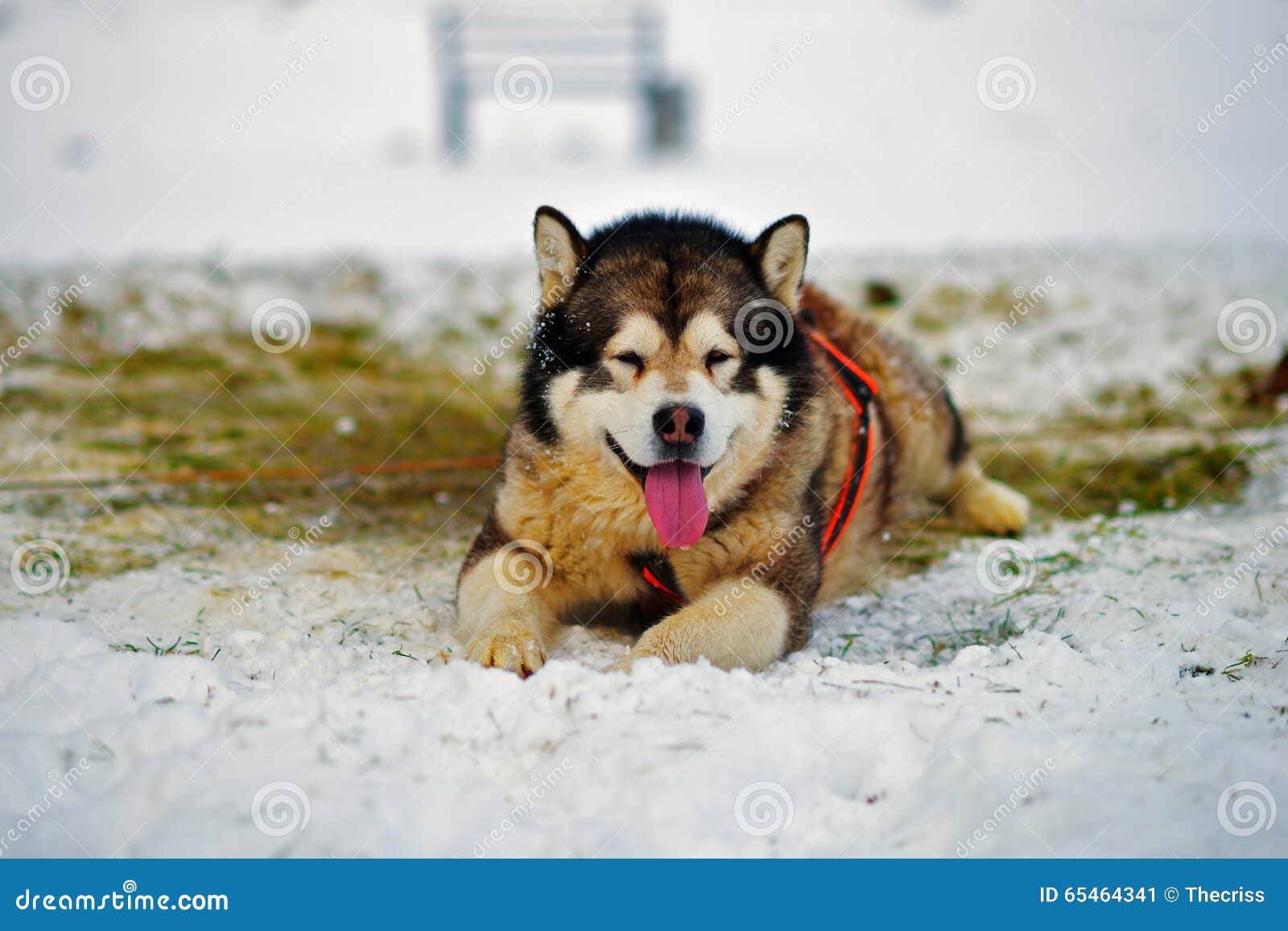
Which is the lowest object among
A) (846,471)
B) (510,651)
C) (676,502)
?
(510,651)

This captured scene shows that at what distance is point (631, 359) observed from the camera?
336 centimetres

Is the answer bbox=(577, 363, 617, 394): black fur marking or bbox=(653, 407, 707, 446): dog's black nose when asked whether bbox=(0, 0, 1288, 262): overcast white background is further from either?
bbox=(653, 407, 707, 446): dog's black nose

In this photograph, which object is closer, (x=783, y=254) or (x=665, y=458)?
(x=665, y=458)

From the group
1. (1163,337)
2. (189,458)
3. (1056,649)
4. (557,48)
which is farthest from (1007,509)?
(557,48)

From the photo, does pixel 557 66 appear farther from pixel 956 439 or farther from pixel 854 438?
pixel 854 438

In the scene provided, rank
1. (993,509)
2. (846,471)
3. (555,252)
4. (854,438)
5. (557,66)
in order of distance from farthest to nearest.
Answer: (557,66) < (993,509) < (854,438) < (846,471) < (555,252)

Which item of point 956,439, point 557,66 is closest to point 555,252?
point 956,439

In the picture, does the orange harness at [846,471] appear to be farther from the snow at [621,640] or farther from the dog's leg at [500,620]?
the dog's leg at [500,620]

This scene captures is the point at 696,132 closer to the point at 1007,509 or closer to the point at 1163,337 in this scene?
the point at 1163,337

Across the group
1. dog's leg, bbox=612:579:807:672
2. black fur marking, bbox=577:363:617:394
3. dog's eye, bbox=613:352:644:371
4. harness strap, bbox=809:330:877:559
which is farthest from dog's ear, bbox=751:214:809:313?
dog's leg, bbox=612:579:807:672

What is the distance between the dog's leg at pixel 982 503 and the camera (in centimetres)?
479

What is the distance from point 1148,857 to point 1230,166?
41.5 feet

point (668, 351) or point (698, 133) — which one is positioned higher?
point (698, 133)

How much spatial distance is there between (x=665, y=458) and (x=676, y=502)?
175 millimetres
